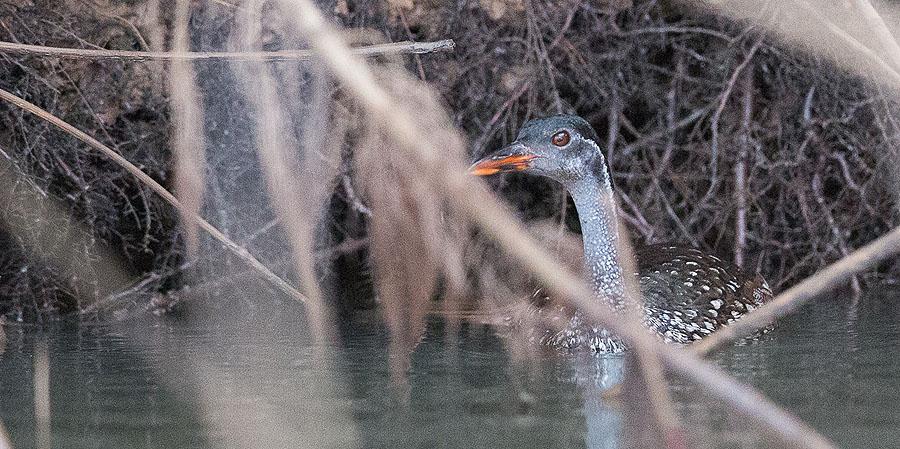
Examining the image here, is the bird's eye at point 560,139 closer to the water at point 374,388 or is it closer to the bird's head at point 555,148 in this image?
the bird's head at point 555,148

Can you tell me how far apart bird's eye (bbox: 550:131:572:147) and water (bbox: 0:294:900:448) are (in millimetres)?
991

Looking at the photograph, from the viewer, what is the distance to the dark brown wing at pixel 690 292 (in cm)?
628

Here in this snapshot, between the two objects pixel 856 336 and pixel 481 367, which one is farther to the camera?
pixel 856 336

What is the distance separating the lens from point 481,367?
17.5 feet

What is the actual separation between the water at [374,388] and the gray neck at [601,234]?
62 cm

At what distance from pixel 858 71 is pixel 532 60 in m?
1.93

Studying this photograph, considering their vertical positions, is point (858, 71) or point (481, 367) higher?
point (858, 71)

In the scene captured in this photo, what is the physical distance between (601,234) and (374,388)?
2.00m

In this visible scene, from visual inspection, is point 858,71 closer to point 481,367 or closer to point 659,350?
point 481,367

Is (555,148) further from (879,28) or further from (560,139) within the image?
(879,28)

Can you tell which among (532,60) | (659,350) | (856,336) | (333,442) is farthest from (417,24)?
(659,350)

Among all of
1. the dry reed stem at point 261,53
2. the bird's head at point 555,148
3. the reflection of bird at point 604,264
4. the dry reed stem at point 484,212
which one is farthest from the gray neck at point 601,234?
the dry reed stem at point 484,212

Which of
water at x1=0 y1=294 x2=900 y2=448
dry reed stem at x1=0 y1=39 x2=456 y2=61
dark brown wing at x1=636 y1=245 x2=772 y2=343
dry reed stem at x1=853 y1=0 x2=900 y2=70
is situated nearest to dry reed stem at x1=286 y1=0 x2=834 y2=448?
dry reed stem at x1=0 y1=39 x2=456 y2=61

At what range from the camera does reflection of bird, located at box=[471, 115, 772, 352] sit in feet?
19.9
